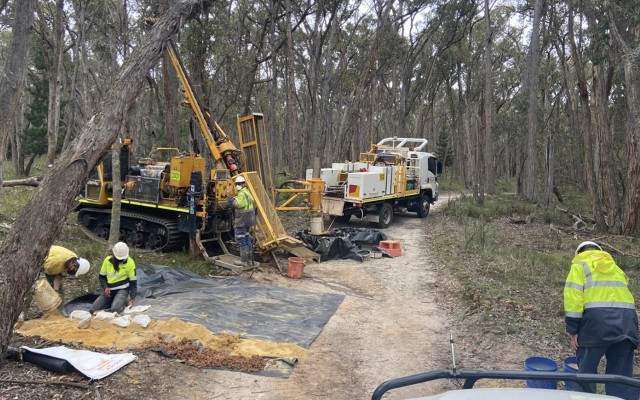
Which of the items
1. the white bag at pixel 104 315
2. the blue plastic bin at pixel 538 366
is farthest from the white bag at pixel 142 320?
the blue plastic bin at pixel 538 366

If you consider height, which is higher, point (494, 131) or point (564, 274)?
point (494, 131)

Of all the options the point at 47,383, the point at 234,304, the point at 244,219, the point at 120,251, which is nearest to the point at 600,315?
the point at 47,383

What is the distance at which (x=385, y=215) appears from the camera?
705 inches

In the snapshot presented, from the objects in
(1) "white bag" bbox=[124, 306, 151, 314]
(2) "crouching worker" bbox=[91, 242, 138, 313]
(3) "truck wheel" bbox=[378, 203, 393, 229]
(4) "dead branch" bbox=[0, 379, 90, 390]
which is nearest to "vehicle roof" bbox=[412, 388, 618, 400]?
(4) "dead branch" bbox=[0, 379, 90, 390]

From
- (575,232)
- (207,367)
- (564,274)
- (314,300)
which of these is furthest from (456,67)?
(207,367)

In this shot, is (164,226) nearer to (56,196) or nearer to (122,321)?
(122,321)

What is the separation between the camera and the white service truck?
15961 millimetres

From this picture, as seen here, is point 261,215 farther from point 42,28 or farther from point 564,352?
point 42,28

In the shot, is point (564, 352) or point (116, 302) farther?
point (116, 302)

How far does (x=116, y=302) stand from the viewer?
25.1ft

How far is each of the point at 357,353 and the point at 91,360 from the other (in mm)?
3266

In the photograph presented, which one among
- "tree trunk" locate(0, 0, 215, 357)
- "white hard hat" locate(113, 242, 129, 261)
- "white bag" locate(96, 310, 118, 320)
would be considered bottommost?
"white bag" locate(96, 310, 118, 320)

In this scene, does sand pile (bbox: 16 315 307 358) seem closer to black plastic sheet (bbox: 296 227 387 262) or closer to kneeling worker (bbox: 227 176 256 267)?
kneeling worker (bbox: 227 176 256 267)

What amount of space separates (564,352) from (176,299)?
5.61m
